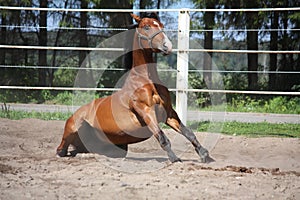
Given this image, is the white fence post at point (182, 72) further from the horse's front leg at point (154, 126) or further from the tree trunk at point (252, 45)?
the tree trunk at point (252, 45)

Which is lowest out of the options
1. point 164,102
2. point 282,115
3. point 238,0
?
point 282,115

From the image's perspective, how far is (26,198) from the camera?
327 centimetres

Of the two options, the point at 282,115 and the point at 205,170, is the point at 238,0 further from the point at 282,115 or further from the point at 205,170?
the point at 205,170

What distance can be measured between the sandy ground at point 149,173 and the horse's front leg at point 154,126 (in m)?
0.13

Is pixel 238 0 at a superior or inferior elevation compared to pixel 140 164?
superior

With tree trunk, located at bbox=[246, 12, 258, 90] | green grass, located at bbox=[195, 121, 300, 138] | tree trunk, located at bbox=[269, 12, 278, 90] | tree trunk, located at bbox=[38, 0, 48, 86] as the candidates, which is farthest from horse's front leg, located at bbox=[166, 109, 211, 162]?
tree trunk, located at bbox=[38, 0, 48, 86]

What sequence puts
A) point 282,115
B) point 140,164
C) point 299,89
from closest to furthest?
point 140,164
point 282,115
point 299,89

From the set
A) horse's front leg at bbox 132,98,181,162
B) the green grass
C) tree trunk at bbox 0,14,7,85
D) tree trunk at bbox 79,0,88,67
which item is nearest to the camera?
horse's front leg at bbox 132,98,181,162

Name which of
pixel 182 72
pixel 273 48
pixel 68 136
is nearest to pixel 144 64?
pixel 68 136

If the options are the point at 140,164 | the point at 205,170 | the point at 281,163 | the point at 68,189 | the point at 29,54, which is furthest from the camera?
the point at 29,54

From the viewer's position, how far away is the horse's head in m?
4.62

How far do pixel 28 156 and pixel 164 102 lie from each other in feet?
5.47

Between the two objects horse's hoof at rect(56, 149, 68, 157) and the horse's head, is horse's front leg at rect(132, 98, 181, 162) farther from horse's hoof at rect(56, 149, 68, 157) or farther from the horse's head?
horse's hoof at rect(56, 149, 68, 157)

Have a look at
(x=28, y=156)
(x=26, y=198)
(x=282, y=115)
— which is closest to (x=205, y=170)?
(x=26, y=198)
